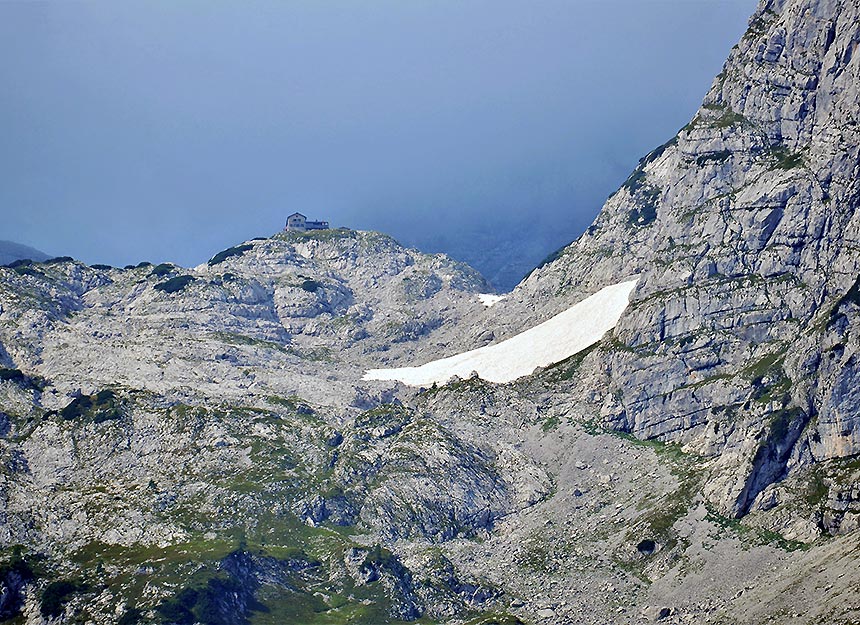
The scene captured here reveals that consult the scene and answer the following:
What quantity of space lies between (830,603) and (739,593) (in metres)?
19.6

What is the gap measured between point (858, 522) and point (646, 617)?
1530 inches

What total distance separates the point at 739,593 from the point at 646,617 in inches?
631

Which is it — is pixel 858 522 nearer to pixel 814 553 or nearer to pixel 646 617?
pixel 814 553

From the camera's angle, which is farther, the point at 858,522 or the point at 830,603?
the point at 858,522

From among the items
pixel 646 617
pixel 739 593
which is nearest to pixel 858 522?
pixel 739 593

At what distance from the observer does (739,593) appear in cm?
19362

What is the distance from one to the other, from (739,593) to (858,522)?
2464cm

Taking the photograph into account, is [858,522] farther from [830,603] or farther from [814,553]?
[830,603]

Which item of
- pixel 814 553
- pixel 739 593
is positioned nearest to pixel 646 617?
pixel 739 593

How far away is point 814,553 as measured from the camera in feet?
642

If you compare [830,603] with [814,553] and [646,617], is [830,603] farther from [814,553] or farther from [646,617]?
[646,617]

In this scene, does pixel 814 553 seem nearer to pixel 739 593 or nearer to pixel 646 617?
pixel 739 593

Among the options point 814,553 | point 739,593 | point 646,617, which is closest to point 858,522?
point 814,553

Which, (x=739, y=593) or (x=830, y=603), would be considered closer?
(x=830, y=603)
